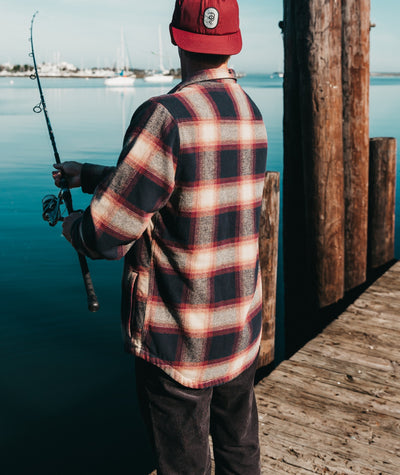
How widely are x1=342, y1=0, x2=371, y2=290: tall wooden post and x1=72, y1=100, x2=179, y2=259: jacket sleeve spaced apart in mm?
3298

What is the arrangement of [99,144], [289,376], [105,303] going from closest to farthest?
[289,376] → [105,303] → [99,144]

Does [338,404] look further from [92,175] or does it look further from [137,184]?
[137,184]

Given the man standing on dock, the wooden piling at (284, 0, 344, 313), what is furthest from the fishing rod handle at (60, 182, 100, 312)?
the wooden piling at (284, 0, 344, 313)

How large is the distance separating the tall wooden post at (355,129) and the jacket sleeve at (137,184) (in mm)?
3298

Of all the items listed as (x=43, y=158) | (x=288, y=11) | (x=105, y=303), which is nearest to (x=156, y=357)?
(x=288, y=11)

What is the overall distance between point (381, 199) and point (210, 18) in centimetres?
422

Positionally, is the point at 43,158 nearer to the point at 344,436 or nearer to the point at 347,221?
the point at 347,221

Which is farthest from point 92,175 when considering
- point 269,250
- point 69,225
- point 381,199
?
point 381,199

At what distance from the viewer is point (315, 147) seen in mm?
4156

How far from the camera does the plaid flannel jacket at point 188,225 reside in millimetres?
1546

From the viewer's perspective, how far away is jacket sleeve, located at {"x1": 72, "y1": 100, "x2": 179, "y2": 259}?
152 cm

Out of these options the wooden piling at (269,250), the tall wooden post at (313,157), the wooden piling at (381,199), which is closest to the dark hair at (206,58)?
the wooden piling at (269,250)

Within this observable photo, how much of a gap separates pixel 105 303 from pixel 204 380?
662 centimetres

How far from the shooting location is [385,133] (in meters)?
22.8
